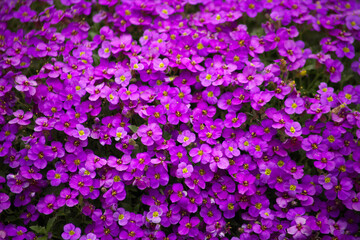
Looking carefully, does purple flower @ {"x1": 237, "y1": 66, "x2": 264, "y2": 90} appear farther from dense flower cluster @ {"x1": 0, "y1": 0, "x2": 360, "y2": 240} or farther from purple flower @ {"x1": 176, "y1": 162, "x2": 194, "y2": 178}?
purple flower @ {"x1": 176, "y1": 162, "x2": 194, "y2": 178}

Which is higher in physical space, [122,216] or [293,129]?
[293,129]

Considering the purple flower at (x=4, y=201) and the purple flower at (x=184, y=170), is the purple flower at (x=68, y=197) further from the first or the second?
the purple flower at (x=184, y=170)

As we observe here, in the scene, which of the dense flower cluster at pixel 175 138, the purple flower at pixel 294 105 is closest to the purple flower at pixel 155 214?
the dense flower cluster at pixel 175 138

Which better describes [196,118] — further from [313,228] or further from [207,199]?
[313,228]

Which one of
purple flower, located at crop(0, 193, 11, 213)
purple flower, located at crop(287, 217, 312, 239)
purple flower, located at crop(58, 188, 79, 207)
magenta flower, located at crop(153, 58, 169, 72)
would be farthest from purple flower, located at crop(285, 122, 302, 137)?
purple flower, located at crop(0, 193, 11, 213)

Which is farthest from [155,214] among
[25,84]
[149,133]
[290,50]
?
[290,50]

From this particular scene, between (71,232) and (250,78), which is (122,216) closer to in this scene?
(71,232)

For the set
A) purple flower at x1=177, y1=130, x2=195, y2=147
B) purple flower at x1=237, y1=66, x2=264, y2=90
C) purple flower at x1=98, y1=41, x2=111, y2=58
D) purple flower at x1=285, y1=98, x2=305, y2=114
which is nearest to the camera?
purple flower at x1=177, y1=130, x2=195, y2=147
